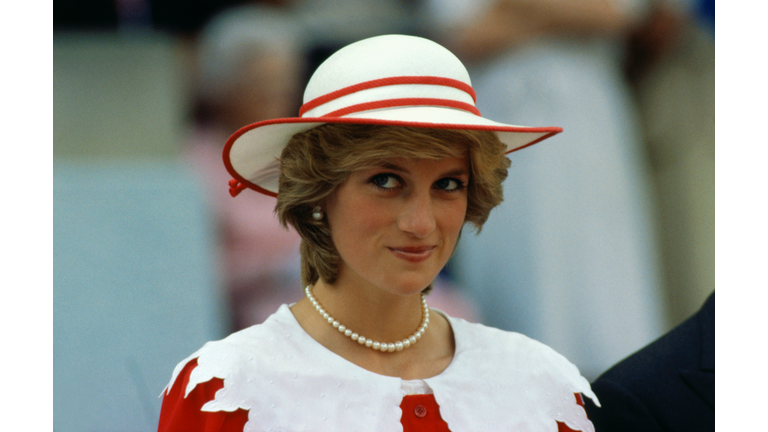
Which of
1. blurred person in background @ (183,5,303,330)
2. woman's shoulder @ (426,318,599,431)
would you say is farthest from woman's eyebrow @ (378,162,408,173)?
blurred person in background @ (183,5,303,330)

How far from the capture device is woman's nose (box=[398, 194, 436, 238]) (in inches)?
74.9

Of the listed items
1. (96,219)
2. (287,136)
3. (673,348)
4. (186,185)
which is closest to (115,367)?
(96,219)

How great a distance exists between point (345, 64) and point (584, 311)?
2.42 meters

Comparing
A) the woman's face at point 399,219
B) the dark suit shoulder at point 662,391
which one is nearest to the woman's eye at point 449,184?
the woman's face at point 399,219

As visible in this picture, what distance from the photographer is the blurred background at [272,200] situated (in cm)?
328

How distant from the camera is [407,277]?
1.97 metres

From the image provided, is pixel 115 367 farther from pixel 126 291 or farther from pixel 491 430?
pixel 491 430

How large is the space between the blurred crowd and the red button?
1.53m

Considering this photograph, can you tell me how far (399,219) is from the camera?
1924 mm

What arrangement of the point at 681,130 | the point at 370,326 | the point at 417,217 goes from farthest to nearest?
the point at 681,130, the point at 370,326, the point at 417,217

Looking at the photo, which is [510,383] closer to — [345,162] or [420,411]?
[420,411]

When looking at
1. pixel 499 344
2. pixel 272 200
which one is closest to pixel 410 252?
pixel 499 344

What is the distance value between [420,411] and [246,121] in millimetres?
2085

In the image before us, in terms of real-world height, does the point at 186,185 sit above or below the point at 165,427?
above
